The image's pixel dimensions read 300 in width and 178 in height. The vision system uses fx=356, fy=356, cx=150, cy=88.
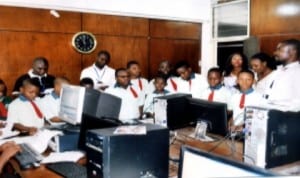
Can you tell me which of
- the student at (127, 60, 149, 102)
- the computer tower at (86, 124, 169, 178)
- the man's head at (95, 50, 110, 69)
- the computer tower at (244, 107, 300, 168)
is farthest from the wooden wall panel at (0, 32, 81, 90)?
the computer tower at (244, 107, 300, 168)

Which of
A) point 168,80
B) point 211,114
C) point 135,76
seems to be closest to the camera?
point 211,114

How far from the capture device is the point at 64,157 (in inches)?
88.4

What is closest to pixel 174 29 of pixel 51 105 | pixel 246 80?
pixel 246 80

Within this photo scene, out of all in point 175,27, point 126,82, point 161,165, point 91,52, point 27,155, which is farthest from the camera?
point 175,27

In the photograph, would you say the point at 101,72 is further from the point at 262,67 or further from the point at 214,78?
the point at 262,67

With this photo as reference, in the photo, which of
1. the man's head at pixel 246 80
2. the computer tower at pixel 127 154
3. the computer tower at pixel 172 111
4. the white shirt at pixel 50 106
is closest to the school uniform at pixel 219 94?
the man's head at pixel 246 80

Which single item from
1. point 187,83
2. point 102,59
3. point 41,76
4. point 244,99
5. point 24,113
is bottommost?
point 24,113

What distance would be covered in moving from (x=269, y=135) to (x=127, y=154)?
758 mm

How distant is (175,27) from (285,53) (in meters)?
3.35

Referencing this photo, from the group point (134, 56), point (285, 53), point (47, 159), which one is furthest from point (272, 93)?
point (134, 56)

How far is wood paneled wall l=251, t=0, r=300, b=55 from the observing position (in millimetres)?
5199

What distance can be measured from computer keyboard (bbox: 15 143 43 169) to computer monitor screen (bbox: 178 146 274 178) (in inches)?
45.0

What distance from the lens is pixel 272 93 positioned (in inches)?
126

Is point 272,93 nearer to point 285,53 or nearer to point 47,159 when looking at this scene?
point 285,53
